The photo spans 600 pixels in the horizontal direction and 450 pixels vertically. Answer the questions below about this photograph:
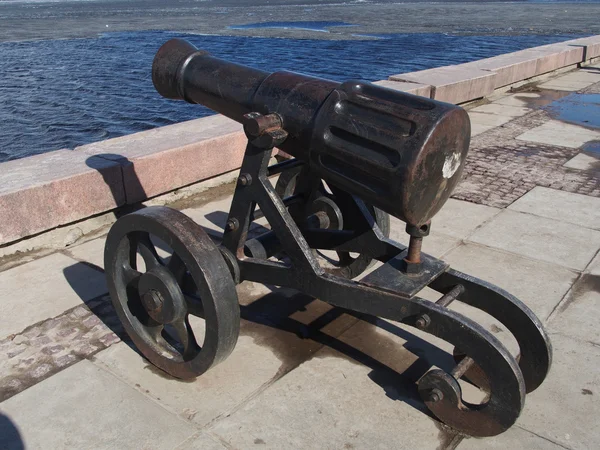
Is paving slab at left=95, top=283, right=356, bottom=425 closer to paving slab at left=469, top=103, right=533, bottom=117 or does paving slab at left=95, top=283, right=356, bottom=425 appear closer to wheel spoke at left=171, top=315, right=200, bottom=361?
wheel spoke at left=171, top=315, right=200, bottom=361

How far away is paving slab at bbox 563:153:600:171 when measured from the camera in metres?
6.77

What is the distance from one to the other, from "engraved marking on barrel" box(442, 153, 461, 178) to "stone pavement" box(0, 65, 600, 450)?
1126 mm

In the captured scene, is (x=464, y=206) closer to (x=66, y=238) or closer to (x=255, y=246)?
(x=255, y=246)

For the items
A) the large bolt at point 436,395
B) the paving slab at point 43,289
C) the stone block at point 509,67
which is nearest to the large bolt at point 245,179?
the large bolt at point 436,395

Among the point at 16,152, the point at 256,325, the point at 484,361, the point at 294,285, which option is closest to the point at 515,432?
the point at 484,361

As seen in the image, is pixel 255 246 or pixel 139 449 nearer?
pixel 139 449

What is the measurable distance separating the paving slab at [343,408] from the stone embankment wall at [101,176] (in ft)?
7.40

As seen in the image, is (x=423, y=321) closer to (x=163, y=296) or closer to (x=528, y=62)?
(x=163, y=296)

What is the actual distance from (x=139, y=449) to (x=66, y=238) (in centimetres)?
239

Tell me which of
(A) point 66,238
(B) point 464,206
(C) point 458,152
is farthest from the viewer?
(B) point 464,206

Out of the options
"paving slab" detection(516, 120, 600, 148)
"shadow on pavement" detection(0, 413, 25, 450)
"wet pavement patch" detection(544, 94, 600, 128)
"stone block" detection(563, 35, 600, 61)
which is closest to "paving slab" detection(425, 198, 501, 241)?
"paving slab" detection(516, 120, 600, 148)

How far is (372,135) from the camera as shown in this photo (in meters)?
2.64

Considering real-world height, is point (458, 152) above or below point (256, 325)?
above

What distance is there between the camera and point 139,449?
2.80 metres
